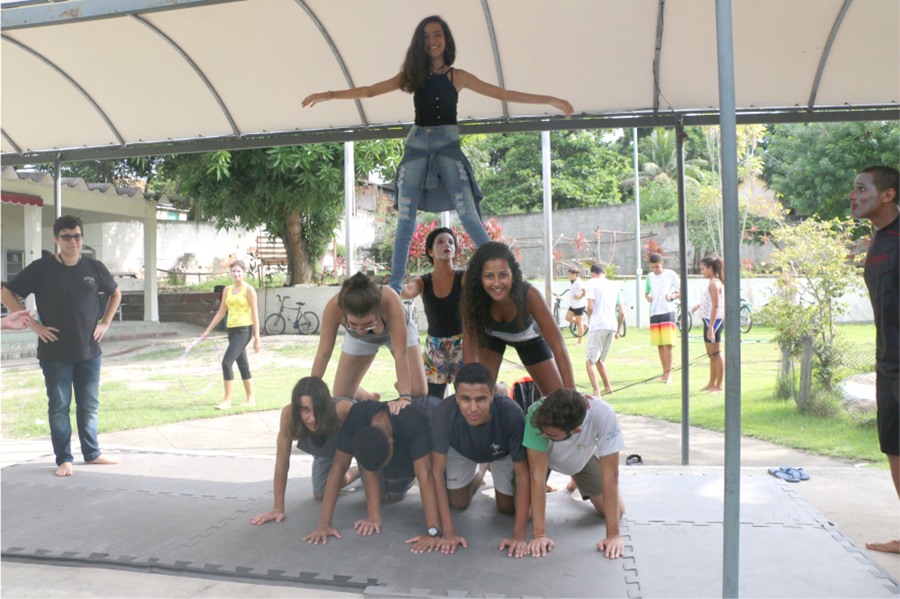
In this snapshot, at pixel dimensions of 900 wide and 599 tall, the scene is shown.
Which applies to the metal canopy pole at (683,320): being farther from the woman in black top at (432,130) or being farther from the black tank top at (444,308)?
the black tank top at (444,308)

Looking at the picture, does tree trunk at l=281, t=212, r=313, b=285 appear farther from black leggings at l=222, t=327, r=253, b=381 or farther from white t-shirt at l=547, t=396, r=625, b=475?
white t-shirt at l=547, t=396, r=625, b=475

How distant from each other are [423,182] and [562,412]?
6.29 feet

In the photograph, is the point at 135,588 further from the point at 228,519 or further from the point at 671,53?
the point at 671,53

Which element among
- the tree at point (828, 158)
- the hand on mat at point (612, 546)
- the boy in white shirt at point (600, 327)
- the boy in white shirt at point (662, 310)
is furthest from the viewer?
the tree at point (828, 158)

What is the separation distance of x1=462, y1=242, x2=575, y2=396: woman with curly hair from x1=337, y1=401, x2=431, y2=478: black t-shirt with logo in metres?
0.59

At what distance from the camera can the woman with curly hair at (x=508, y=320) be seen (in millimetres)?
4137

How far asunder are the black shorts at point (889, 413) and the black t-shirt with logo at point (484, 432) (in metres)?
1.97

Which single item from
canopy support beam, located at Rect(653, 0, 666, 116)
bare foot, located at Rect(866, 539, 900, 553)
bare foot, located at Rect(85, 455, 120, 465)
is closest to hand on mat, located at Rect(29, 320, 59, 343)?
bare foot, located at Rect(85, 455, 120, 465)

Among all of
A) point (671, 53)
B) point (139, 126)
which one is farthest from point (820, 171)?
point (139, 126)

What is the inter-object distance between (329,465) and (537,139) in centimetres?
3271

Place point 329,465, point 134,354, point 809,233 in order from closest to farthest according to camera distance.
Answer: point 329,465 < point 809,233 < point 134,354

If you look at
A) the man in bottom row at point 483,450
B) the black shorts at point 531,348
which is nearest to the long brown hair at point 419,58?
the black shorts at point 531,348

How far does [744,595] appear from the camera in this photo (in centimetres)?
316

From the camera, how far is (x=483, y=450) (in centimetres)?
403
